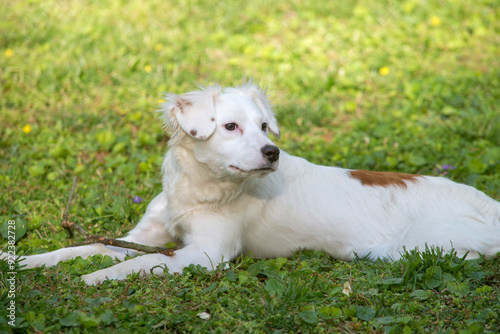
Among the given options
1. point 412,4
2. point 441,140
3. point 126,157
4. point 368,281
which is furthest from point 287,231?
point 412,4

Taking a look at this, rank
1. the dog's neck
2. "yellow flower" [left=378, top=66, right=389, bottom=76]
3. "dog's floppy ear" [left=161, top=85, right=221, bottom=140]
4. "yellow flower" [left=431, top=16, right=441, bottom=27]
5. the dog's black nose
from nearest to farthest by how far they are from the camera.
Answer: the dog's black nose < "dog's floppy ear" [left=161, top=85, right=221, bottom=140] < the dog's neck < "yellow flower" [left=378, top=66, right=389, bottom=76] < "yellow flower" [left=431, top=16, right=441, bottom=27]

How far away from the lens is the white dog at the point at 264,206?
3615 mm

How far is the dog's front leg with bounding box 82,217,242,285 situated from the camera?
340 centimetres

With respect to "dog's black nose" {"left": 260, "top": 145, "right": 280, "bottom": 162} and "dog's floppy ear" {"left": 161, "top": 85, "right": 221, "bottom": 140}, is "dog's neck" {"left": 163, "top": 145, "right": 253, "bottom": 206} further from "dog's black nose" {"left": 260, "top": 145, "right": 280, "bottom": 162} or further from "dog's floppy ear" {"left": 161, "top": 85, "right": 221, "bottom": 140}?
"dog's black nose" {"left": 260, "top": 145, "right": 280, "bottom": 162}

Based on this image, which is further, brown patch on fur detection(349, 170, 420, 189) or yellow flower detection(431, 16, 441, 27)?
yellow flower detection(431, 16, 441, 27)

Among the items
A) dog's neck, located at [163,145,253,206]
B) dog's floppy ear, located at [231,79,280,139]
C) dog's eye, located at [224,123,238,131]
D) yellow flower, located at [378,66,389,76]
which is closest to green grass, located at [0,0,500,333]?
yellow flower, located at [378,66,389,76]

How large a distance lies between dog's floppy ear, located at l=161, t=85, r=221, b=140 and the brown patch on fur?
1.24 meters

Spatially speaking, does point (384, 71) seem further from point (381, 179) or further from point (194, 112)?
point (194, 112)

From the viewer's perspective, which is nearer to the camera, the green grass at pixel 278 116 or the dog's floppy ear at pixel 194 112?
the green grass at pixel 278 116

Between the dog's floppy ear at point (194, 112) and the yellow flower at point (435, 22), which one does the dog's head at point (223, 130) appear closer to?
the dog's floppy ear at point (194, 112)

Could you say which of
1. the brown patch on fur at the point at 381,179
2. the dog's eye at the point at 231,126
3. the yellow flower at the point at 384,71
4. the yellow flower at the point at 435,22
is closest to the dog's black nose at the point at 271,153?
the dog's eye at the point at 231,126

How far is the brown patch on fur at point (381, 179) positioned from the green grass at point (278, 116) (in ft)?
2.11

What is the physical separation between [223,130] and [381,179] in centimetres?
134

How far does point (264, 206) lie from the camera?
156 inches
